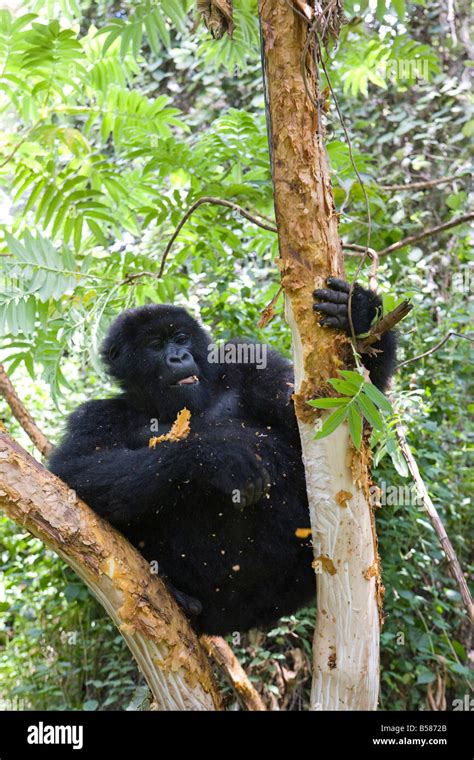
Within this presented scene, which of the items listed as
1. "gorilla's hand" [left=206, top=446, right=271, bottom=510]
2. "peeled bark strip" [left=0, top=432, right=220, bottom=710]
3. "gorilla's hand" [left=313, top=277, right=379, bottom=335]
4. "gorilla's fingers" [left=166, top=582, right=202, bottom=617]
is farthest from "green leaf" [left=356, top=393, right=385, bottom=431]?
"gorilla's fingers" [left=166, top=582, right=202, bottom=617]

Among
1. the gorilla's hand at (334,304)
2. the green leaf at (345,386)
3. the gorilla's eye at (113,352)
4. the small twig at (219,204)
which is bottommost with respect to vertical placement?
the green leaf at (345,386)

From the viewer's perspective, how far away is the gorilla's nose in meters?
3.91

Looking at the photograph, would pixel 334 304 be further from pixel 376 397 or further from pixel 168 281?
pixel 168 281

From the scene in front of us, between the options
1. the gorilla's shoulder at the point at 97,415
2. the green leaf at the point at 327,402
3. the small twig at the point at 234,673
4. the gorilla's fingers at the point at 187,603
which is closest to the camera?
the green leaf at the point at 327,402

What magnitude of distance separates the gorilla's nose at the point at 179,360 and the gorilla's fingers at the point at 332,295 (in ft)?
4.40

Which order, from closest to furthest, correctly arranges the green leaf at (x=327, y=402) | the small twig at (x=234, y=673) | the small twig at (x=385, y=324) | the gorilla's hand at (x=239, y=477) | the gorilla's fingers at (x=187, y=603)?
the green leaf at (x=327, y=402), the small twig at (x=385, y=324), the gorilla's hand at (x=239, y=477), the gorilla's fingers at (x=187, y=603), the small twig at (x=234, y=673)

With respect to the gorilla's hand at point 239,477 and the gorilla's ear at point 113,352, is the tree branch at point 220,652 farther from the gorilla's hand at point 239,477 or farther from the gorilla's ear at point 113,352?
the gorilla's hand at point 239,477

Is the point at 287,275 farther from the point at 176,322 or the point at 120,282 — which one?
the point at 120,282

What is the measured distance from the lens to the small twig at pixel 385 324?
Result: 2.49 m

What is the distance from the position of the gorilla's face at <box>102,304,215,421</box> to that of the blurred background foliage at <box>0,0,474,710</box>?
0.17 m

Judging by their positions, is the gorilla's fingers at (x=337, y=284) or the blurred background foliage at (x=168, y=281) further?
the blurred background foliage at (x=168, y=281)

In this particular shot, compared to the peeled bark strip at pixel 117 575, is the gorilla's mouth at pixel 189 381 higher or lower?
higher

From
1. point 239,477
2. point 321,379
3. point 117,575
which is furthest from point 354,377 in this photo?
point 117,575

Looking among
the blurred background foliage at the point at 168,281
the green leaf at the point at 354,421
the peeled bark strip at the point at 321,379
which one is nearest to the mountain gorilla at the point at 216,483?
the peeled bark strip at the point at 321,379
